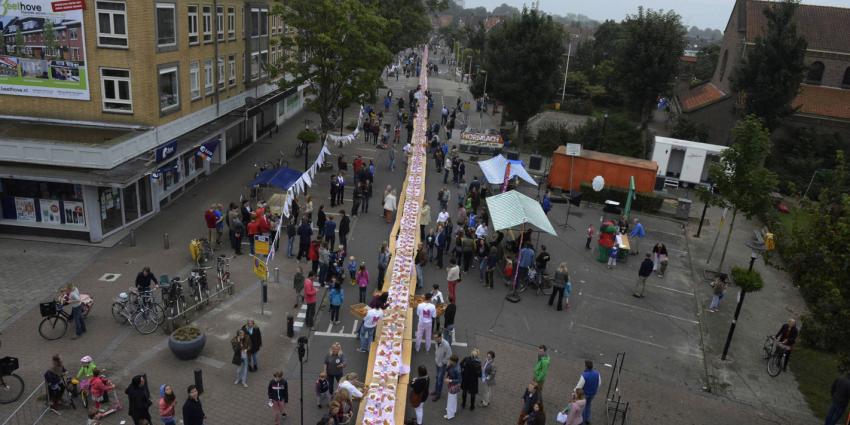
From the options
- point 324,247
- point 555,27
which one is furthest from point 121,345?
point 555,27

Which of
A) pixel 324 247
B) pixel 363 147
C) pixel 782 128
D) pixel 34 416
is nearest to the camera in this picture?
pixel 34 416

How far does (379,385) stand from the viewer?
15.0 meters

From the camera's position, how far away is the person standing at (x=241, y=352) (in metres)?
14.4

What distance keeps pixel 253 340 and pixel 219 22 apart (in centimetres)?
2114

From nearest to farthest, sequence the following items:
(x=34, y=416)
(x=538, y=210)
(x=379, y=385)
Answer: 1. (x=34, y=416)
2. (x=379, y=385)
3. (x=538, y=210)

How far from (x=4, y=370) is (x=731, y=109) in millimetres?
46279

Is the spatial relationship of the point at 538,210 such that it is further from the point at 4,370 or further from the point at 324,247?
the point at 4,370

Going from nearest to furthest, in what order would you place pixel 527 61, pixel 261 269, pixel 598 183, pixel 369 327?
1. pixel 369 327
2. pixel 261 269
3. pixel 598 183
4. pixel 527 61

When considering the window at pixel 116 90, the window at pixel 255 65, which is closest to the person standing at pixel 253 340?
the window at pixel 116 90

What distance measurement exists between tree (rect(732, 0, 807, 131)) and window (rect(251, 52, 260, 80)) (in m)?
32.3

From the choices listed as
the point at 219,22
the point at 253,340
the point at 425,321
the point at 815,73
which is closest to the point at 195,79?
the point at 219,22

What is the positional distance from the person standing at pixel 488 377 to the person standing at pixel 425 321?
7.68 feet

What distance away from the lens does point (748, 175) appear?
24312 mm

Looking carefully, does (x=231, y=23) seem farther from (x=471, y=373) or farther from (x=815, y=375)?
(x=815, y=375)
